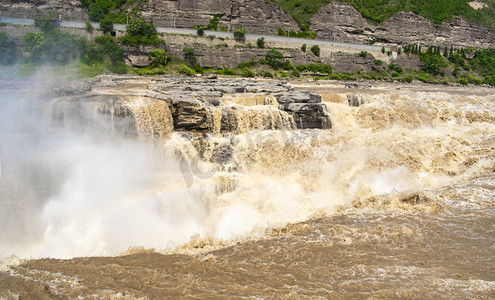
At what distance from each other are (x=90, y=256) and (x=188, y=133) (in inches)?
224

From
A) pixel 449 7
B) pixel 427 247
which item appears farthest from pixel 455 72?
pixel 427 247

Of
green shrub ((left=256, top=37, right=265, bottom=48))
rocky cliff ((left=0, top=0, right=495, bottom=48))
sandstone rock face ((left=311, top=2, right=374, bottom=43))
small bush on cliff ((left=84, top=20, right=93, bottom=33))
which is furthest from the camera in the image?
sandstone rock face ((left=311, top=2, right=374, bottom=43))

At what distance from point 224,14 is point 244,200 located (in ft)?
114

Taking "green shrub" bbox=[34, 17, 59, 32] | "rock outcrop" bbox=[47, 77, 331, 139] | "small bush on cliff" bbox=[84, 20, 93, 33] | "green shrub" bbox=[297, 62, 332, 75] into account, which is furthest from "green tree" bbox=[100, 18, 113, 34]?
"rock outcrop" bbox=[47, 77, 331, 139]

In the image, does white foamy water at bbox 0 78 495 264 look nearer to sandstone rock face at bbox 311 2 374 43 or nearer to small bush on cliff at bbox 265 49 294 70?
small bush on cliff at bbox 265 49 294 70

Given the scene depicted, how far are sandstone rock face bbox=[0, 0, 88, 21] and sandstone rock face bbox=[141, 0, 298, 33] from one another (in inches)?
247

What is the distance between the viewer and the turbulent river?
5.53 metres

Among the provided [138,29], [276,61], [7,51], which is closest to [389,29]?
[276,61]

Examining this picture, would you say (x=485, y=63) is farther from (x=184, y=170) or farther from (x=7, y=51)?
(x=7, y=51)

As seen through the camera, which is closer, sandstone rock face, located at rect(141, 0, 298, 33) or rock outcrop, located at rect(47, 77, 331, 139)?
rock outcrop, located at rect(47, 77, 331, 139)

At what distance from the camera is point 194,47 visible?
33.2 metres

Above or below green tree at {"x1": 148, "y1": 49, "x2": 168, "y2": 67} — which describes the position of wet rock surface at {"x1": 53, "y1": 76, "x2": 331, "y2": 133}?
below

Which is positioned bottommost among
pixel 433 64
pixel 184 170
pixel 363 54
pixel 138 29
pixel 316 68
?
pixel 184 170

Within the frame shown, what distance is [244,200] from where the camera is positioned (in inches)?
388
